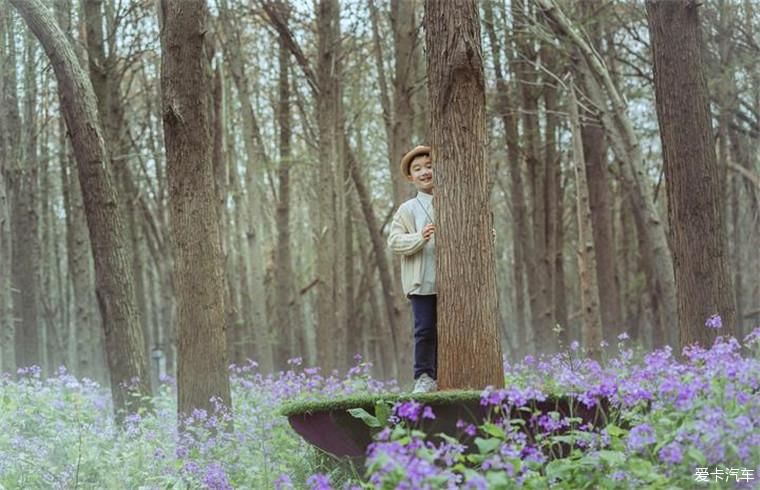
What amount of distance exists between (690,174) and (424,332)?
2563 mm

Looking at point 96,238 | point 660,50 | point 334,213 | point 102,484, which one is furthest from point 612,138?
point 102,484

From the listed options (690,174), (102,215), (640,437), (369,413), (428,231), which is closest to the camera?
(640,437)

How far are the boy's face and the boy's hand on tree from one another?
1.77ft

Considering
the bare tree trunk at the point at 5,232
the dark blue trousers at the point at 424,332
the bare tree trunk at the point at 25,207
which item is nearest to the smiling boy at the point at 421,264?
the dark blue trousers at the point at 424,332

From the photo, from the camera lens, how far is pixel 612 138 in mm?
14539

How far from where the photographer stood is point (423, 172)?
25.5 ft

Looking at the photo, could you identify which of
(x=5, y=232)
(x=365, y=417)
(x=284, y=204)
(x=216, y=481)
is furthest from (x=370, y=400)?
(x=284, y=204)

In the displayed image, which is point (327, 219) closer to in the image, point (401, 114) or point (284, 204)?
point (401, 114)

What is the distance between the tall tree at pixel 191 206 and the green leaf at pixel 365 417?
10.2ft

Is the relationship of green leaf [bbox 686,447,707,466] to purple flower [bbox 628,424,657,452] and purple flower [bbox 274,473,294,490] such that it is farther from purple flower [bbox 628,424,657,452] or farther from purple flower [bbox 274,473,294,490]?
purple flower [bbox 274,473,294,490]

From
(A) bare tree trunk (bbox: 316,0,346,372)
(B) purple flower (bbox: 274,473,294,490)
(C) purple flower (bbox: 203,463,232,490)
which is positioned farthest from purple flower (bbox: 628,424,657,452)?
(A) bare tree trunk (bbox: 316,0,346,372)

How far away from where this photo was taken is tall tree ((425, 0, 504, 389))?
6625mm

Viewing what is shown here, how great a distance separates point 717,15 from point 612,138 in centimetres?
631

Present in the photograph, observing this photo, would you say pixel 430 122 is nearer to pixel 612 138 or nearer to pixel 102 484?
pixel 102 484
